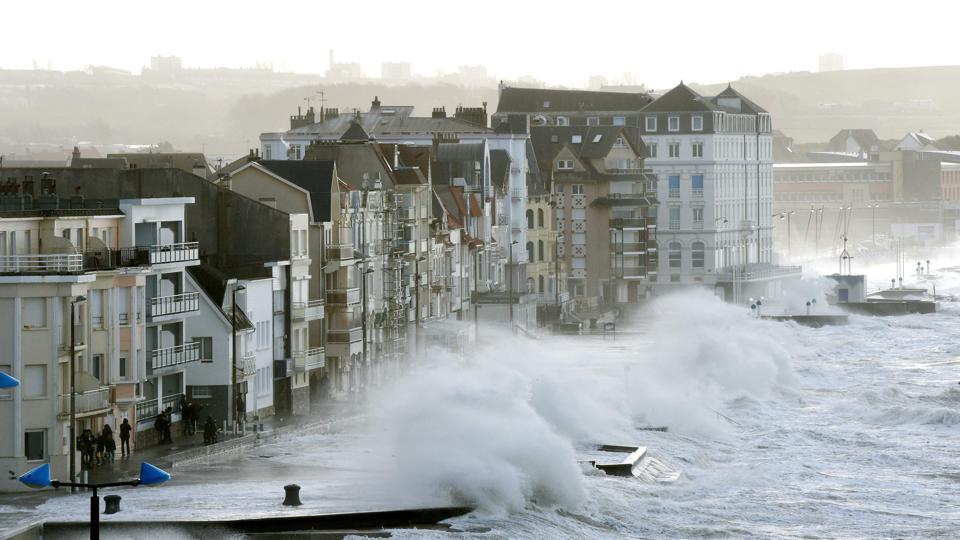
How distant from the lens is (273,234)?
218ft

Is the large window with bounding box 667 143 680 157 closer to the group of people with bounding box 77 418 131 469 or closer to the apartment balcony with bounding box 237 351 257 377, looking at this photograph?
the apartment balcony with bounding box 237 351 257 377

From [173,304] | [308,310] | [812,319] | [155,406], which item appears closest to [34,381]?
Result: [155,406]

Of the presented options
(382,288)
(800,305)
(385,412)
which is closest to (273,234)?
(385,412)

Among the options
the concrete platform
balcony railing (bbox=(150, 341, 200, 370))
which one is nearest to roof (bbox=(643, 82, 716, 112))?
the concrete platform

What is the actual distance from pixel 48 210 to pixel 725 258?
107833 mm

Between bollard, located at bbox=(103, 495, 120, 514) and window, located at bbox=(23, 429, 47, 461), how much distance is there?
4.99m

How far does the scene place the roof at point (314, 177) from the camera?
233 ft

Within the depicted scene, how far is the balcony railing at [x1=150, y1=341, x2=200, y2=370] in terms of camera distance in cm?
5659

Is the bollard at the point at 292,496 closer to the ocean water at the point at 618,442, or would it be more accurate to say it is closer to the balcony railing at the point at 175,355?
the ocean water at the point at 618,442

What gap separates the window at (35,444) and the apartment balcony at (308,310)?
1938 cm

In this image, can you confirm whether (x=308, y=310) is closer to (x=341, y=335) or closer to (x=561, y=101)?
(x=341, y=335)

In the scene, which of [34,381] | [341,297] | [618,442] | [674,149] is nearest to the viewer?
[34,381]

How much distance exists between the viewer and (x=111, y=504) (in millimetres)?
43469

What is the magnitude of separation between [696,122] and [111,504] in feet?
373
